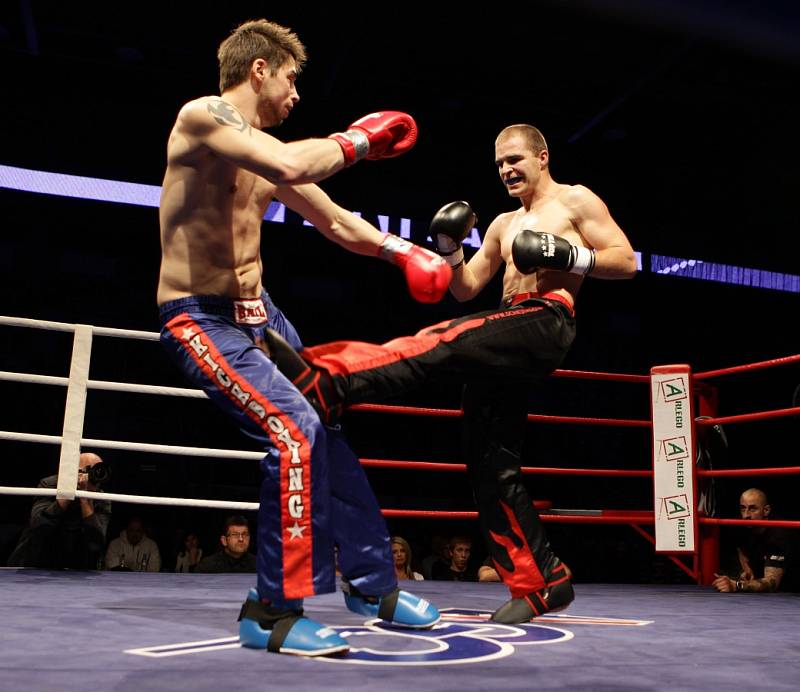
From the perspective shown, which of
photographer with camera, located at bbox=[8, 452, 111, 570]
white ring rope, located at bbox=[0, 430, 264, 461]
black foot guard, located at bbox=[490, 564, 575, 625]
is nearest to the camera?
black foot guard, located at bbox=[490, 564, 575, 625]

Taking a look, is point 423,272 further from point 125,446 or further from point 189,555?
point 189,555

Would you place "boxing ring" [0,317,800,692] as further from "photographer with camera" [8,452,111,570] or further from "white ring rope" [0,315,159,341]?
"photographer with camera" [8,452,111,570]

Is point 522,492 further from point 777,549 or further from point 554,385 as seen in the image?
point 554,385

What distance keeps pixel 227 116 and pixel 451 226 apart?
83 centimetres

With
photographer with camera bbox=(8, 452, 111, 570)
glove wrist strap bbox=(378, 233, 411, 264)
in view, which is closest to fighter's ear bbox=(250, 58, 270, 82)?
glove wrist strap bbox=(378, 233, 411, 264)

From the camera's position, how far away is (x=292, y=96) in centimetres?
183

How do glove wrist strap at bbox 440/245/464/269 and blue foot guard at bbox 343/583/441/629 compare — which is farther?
glove wrist strap at bbox 440/245/464/269

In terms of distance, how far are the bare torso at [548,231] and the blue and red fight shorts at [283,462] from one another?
65 centimetres

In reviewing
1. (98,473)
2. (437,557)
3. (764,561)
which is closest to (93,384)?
(98,473)

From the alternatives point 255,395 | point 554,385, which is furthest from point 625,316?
point 255,395

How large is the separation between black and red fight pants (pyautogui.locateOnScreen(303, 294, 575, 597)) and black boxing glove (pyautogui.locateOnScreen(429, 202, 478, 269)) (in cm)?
26

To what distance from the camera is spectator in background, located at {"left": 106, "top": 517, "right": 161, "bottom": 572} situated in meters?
5.65

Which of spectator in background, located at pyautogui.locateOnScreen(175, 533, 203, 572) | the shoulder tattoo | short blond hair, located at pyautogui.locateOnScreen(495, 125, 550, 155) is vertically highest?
short blond hair, located at pyautogui.locateOnScreen(495, 125, 550, 155)

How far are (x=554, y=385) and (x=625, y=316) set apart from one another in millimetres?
1342
